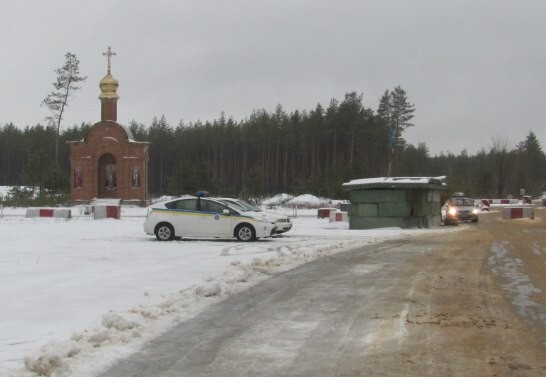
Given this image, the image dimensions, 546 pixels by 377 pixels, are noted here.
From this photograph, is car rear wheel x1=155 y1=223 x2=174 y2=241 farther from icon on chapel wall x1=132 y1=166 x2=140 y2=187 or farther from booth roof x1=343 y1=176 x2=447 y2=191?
icon on chapel wall x1=132 y1=166 x2=140 y2=187

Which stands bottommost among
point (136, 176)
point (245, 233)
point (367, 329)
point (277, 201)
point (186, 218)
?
point (367, 329)

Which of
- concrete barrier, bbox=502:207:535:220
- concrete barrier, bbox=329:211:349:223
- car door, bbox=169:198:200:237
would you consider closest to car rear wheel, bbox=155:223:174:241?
car door, bbox=169:198:200:237

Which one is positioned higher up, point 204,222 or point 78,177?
point 78,177

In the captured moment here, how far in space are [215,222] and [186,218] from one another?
3.21 ft

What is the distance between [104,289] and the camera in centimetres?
957

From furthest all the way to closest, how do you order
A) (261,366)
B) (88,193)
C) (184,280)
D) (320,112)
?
(320,112)
(88,193)
(184,280)
(261,366)

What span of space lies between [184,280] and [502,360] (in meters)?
6.16

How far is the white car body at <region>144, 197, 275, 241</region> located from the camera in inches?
778

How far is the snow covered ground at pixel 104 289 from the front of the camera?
5.84 m

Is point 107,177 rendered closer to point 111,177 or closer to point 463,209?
point 111,177

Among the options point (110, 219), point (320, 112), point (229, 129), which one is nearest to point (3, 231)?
point (110, 219)

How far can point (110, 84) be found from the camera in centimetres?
5938

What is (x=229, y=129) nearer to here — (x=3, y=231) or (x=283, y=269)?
(x=3, y=231)

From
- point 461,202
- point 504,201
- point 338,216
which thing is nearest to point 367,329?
point 338,216
